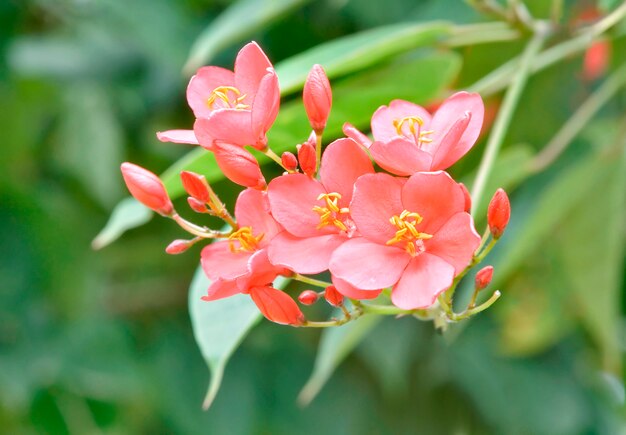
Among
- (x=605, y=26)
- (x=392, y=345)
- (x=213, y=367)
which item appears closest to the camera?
(x=213, y=367)

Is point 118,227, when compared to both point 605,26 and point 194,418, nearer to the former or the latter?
point 605,26

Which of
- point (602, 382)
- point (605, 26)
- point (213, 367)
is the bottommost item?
point (602, 382)

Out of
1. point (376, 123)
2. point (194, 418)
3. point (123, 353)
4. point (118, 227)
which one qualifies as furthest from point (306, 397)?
point (376, 123)

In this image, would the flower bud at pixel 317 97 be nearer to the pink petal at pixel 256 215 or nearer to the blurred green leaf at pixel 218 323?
the pink petal at pixel 256 215

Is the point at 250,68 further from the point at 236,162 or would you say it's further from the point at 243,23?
the point at 243,23

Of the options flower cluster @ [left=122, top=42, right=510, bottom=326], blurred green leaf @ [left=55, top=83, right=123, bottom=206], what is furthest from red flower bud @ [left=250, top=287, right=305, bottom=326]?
blurred green leaf @ [left=55, top=83, right=123, bottom=206]

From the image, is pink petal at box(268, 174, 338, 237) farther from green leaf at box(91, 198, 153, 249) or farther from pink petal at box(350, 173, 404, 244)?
green leaf at box(91, 198, 153, 249)

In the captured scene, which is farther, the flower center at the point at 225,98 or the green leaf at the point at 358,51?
the green leaf at the point at 358,51

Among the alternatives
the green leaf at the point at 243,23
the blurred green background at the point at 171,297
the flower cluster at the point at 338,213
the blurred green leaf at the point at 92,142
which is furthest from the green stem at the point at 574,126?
the blurred green leaf at the point at 92,142
